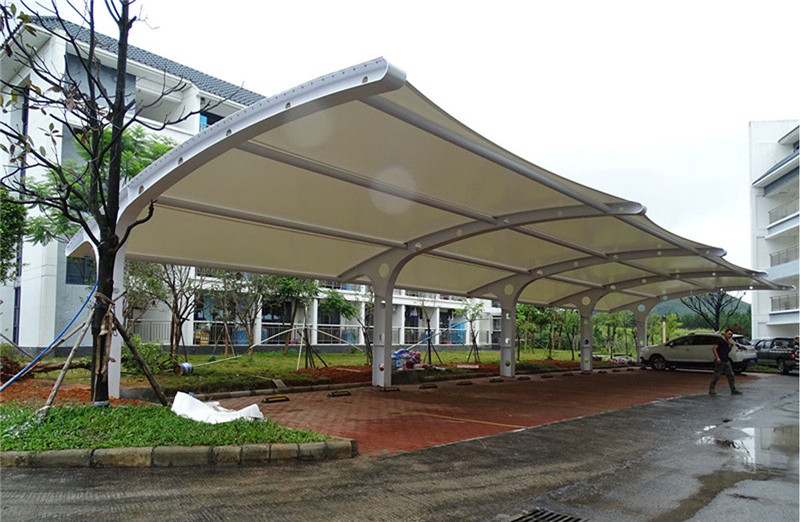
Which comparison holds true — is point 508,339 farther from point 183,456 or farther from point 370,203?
point 183,456

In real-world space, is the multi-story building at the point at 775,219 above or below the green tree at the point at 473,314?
above

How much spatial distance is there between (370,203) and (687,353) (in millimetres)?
20515

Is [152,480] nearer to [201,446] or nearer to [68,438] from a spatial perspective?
[201,446]

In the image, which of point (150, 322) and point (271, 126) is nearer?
point (271, 126)

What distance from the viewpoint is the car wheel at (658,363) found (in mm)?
27375

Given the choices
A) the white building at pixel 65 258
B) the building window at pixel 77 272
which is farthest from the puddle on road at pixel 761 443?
the building window at pixel 77 272

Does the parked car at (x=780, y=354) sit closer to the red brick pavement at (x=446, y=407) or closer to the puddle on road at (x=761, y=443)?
the red brick pavement at (x=446, y=407)

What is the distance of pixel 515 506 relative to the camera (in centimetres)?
548

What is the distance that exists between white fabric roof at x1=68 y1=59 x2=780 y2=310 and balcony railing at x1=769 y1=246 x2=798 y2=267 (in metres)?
22.0

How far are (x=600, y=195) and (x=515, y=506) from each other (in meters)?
7.71

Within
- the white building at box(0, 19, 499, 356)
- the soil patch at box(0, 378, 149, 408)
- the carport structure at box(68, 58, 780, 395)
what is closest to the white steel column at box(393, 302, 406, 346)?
the white building at box(0, 19, 499, 356)

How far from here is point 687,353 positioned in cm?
2633

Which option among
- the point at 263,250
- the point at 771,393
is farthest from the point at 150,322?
the point at 771,393

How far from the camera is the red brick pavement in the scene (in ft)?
30.2
